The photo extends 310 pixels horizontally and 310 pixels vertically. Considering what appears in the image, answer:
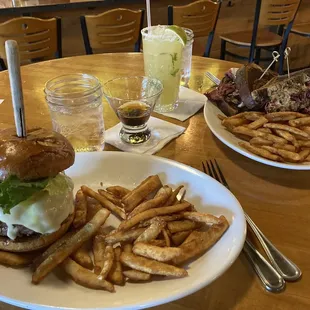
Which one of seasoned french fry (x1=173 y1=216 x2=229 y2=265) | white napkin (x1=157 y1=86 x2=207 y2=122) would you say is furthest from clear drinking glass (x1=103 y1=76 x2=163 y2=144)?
seasoned french fry (x1=173 y1=216 x2=229 y2=265)

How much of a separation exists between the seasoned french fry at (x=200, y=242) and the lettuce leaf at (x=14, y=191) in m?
0.35

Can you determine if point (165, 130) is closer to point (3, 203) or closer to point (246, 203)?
point (246, 203)

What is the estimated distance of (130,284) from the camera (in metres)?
0.81

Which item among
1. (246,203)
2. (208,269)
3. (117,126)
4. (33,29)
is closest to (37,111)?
(117,126)

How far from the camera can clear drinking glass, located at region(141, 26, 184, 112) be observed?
1558 millimetres

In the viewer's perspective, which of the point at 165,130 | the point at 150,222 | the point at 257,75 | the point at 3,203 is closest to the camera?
the point at 3,203

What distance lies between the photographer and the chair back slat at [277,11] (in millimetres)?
3624

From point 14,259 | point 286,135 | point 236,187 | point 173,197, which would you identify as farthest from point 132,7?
point 14,259

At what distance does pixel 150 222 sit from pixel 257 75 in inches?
37.1

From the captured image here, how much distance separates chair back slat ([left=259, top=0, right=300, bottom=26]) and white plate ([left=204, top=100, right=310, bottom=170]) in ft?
8.39

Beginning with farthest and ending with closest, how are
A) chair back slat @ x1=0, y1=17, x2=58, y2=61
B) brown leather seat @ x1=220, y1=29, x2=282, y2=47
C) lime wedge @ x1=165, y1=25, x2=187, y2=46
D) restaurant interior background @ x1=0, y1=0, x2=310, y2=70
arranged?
brown leather seat @ x1=220, y1=29, x2=282, y2=47 → restaurant interior background @ x1=0, y1=0, x2=310, y2=70 → chair back slat @ x1=0, y1=17, x2=58, y2=61 → lime wedge @ x1=165, y1=25, x2=187, y2=46

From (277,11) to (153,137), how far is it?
2.88 meters

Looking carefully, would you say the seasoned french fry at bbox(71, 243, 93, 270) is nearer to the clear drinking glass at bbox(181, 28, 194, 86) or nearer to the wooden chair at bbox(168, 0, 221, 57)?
the clear drinking glass at bbox(181, 28, 194, 86)

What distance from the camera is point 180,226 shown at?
0.91 metres
